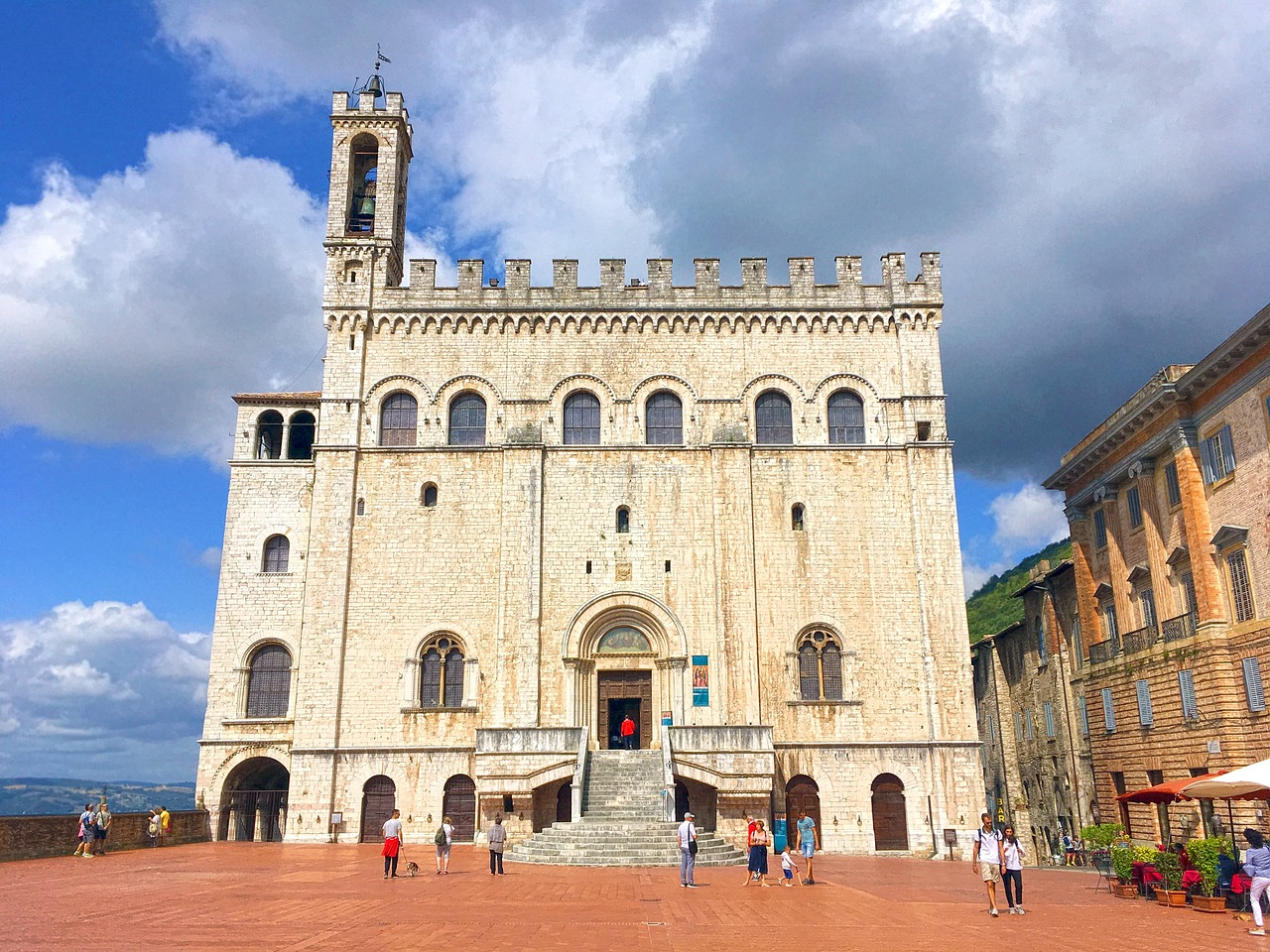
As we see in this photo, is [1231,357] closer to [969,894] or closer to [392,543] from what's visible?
[969,894]

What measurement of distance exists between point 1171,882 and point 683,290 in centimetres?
2332

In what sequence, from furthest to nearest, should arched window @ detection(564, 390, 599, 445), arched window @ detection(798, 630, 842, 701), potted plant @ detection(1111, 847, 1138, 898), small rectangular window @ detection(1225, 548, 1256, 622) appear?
arched window @ detection(564, 390, 599, 445) → arched window @ detection(798, 630, 842, 701) → small rectangular window @ detection(1225, 548, 1256, 622) → potted plant @ detection(1111, 847, 1138, 898)

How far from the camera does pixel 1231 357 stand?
84.0ft

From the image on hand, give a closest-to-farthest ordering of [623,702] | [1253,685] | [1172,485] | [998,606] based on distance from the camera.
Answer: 1. [1253,685]
2. [1172,485]
3. [623,702]
4. [998,606]

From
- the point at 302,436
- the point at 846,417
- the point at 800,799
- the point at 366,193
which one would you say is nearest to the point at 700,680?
the point at 800,799

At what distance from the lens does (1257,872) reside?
15.7 m

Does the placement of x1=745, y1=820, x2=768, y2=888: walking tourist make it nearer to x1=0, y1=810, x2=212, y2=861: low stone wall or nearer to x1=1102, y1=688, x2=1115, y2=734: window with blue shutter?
x1=1102, y1=688, x2=1115, y2=734: window with blue shutter

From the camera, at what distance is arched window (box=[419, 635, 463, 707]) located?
3228 centimetres

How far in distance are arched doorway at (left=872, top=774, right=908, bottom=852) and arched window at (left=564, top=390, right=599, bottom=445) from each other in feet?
46.8

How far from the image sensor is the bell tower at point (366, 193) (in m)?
36.0

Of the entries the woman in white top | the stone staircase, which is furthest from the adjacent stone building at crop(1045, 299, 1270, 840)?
the stone staircase

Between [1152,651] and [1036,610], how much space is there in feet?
35.1

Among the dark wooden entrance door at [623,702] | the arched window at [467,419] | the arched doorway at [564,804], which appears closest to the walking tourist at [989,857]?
the arched doorway at [564,804]

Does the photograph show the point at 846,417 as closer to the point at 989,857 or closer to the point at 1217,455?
the point at 1217,455
